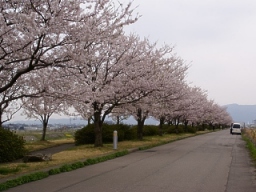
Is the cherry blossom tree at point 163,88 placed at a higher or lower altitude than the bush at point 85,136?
higher

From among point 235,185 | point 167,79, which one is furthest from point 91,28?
point 167,79

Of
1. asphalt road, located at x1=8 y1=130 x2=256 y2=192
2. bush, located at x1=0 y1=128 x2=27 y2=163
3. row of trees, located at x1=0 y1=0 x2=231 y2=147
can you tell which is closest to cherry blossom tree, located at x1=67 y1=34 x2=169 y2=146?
row of trees, located at x1=0 y1=0 x2=231 y2=147

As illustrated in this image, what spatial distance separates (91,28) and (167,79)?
12.4m

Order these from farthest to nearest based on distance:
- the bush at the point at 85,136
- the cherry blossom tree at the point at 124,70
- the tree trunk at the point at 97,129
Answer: the bush at the point at 85,136, the tree trunk at the point at 97,129, the cherry blossom tree at the point at 124,70

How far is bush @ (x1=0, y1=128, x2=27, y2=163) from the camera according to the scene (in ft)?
55.1

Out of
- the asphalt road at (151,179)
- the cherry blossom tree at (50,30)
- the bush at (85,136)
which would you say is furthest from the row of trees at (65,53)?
the bush at (85,136)

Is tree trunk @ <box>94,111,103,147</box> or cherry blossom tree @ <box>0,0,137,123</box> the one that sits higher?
cherry blossom tree @ <box>0,0,137,123</box>

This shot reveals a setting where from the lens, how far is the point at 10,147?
1728 centimetres

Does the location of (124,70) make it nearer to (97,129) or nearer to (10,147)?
(97,129)

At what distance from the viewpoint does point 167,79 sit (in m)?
23.7

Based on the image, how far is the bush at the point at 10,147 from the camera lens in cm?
1680

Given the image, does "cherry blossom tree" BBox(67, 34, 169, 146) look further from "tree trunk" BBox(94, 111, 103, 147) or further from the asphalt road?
the asphalt road

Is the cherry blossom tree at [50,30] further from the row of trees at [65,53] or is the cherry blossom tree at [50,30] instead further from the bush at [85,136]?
the bush at [85,136]

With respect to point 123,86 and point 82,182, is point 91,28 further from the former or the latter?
point 123,86
